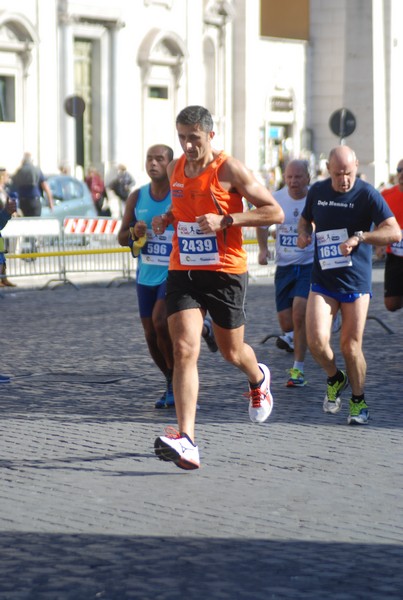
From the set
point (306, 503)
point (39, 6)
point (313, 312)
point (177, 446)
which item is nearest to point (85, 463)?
point (177, 446)

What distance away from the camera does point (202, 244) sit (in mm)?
7859

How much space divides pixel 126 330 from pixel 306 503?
29.0 ft

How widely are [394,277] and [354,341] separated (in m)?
3.60

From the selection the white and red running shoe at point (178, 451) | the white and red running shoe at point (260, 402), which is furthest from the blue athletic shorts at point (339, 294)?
the white and red running shoe at point (178, 451)

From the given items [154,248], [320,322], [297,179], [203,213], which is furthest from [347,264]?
[297,179]

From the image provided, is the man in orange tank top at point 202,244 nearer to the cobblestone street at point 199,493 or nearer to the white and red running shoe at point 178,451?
the white and red running shoe at point 178,451

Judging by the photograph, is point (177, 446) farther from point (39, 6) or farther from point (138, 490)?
point (39, 6)

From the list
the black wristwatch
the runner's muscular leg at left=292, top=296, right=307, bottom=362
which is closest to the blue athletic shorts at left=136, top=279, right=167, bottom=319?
the runner's muscular leg at left=292, top=296, right=307, bottom=362

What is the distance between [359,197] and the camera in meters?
9.24

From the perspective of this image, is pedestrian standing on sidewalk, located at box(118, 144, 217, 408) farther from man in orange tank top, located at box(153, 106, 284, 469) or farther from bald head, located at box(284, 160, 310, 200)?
bald head, located at box(284, 160, 310, 200)

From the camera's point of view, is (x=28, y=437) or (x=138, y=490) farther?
(x=28, y=437)

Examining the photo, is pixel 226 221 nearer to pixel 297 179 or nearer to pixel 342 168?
pixel 342 168

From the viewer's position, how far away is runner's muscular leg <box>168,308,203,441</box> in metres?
7.65

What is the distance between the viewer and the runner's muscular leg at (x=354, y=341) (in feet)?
30.1
